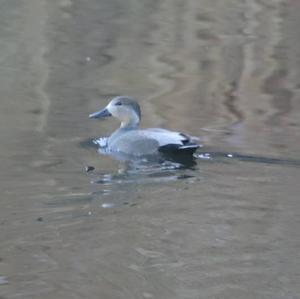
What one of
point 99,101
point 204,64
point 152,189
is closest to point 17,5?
point 204,64

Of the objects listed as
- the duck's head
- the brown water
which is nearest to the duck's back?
the brown water

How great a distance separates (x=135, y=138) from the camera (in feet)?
31.9

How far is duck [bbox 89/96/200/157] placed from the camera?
9.30m

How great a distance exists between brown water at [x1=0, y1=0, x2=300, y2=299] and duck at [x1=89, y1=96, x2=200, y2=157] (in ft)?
0.70

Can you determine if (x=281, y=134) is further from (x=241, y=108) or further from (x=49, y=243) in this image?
(x=49, y=243)

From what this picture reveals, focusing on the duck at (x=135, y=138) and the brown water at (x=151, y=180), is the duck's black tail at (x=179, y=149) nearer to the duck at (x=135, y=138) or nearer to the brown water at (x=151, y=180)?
the duck at (x=135, y=138)

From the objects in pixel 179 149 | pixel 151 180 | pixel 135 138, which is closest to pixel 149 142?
pixel 135 138

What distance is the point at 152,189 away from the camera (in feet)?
27.0

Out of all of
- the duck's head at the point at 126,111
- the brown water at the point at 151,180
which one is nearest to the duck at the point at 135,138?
the duck's head at the point at 126,111

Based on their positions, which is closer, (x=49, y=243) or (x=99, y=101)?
(x=49, y=243)

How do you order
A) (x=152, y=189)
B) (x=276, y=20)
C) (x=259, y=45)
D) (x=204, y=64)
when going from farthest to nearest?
(x=276, y=20) → (x=259, y=45) → (x=204, y=64) → (x=152, y=189)

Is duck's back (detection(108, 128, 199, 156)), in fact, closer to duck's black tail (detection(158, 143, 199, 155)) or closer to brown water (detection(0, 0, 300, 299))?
duck's black tail (detection(158, 143, 199, 155))

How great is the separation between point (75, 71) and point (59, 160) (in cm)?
589

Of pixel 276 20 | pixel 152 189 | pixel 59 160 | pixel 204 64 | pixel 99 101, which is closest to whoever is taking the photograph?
pixel 152 189
